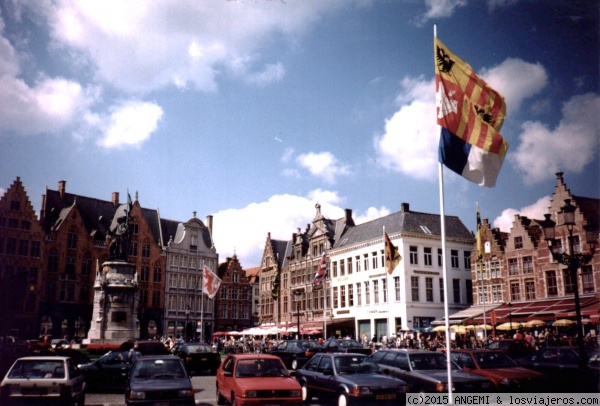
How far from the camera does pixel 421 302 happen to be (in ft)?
172

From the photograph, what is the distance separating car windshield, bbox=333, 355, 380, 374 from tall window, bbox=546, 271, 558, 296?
33518mm

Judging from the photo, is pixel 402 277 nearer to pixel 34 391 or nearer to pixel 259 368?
pixel 259 368

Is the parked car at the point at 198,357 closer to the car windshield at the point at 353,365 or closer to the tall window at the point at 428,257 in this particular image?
the car windshield at the point at 353,365

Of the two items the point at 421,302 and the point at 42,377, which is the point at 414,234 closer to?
the point at 421,302

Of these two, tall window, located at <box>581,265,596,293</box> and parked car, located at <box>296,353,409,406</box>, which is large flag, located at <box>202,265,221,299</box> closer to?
parked car, located at <box>296,353,409,406</box>

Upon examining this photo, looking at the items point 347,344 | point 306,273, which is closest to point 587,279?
point 347,344

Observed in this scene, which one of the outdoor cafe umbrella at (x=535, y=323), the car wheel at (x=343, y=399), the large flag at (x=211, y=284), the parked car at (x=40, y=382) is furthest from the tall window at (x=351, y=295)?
the parked car at (x=40, y=382)

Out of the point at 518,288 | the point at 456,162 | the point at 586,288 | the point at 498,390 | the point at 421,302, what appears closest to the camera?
the point at 456,162

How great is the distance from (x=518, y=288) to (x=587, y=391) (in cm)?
3285

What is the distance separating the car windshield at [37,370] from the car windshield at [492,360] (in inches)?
483

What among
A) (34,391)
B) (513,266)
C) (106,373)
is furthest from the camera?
(513,266)

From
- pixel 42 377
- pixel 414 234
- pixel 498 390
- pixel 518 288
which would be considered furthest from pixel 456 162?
pixel 414 234

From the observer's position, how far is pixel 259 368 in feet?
46.2

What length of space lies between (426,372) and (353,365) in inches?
85.5
